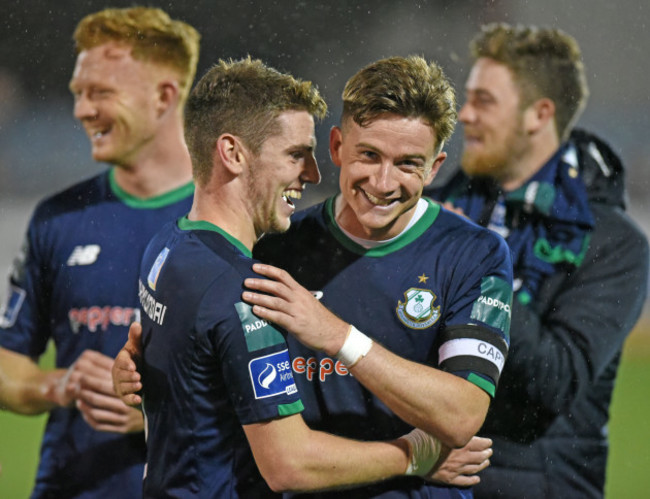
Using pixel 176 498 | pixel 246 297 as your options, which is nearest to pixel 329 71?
pixel 246 297

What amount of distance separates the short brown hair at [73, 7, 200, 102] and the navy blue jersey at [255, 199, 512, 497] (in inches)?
28.4

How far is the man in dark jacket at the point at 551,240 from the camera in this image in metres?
2.47

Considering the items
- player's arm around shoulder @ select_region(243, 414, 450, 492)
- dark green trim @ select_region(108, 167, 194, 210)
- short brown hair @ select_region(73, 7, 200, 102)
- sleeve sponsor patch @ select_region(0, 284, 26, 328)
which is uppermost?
short brown hair @ select_region(73, 7, 200, 102)

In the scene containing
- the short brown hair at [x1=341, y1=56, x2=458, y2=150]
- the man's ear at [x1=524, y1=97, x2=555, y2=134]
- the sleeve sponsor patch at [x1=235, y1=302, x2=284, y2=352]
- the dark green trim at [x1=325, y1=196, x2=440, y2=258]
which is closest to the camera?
the sleeve sponsor patch at [x1=235, y1=302, x2=284, y2=352]

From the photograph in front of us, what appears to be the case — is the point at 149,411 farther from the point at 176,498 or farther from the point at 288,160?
the point at 288,160

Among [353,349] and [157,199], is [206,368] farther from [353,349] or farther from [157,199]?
[157,199]

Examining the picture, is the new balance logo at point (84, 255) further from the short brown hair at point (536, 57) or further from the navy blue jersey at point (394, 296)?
the short brown hair at point (536, 57)

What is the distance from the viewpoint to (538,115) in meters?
2.60

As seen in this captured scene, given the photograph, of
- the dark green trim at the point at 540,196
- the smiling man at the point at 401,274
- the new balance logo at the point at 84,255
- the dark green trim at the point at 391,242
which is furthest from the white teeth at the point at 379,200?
the new balance logo at the point at 84,255

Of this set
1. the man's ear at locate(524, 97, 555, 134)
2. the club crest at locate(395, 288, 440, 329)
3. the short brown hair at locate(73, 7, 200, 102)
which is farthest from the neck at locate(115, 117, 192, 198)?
the man's ear at locate(524, 97, 555, 134)

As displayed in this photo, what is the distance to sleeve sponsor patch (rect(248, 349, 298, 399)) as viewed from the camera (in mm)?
1727

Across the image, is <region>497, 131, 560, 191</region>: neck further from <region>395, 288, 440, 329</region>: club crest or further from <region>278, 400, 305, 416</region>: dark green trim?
<region>278, 400, 305, 416</region>: dark green trim

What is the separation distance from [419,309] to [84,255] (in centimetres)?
110

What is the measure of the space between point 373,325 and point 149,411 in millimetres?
584
